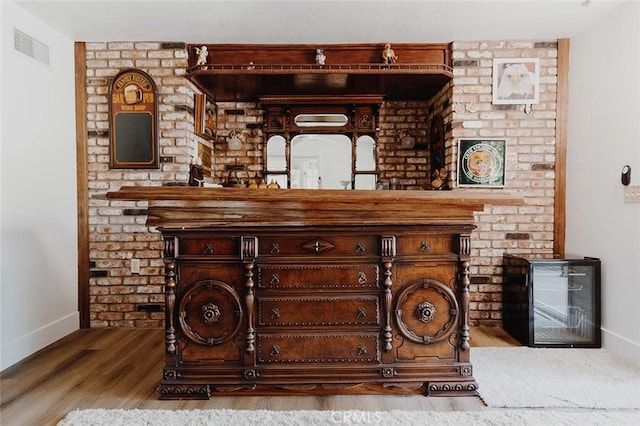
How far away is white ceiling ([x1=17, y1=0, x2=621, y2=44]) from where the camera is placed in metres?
2.84

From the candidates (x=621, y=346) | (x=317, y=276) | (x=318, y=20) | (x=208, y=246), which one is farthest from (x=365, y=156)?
(x=621, y=346)

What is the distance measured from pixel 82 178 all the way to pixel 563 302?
167 inches

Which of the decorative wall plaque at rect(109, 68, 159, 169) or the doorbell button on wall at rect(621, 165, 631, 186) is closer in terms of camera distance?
the doorbell button on wall at rect(621, 165, 631, 186)

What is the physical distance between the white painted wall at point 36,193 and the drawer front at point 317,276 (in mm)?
1963

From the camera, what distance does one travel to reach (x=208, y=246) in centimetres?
215

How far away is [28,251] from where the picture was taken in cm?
288

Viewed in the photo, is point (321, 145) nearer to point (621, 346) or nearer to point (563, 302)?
point (563, 302)

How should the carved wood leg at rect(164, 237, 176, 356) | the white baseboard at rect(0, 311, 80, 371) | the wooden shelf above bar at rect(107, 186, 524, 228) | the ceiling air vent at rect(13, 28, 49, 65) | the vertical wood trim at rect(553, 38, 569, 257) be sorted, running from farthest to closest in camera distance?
the vertical wood trim at rect(553, 38, 569, 257)
the ceiling air vent at rect(13, 28, 49, 65)
the white baseboard at rect(0, 311, 80, 371)
the carved wood leg at rect(164, 237, 176, 356)
the wooden shelf above bar at rect(107, 186, 524, 228)

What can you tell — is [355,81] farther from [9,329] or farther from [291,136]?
[9,329]

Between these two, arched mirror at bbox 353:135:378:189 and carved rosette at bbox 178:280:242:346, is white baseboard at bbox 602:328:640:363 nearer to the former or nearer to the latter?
arched mirror at bbox 353:135:378:189

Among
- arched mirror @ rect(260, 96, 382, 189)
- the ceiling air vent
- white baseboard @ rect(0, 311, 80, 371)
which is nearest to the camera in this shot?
white baseboard @ rect(0, 311, 80, 371)

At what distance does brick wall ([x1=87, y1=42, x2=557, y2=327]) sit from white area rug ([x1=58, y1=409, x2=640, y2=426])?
1499 millimetres

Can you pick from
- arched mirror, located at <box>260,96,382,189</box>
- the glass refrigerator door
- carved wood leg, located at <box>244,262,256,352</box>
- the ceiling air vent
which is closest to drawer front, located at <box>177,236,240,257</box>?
carved wood leg, located at <box>244,262,256,352</box>

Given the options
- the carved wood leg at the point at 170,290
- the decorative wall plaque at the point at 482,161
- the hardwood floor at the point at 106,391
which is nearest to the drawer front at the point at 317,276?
the carved wood leg at the point at 170,290
